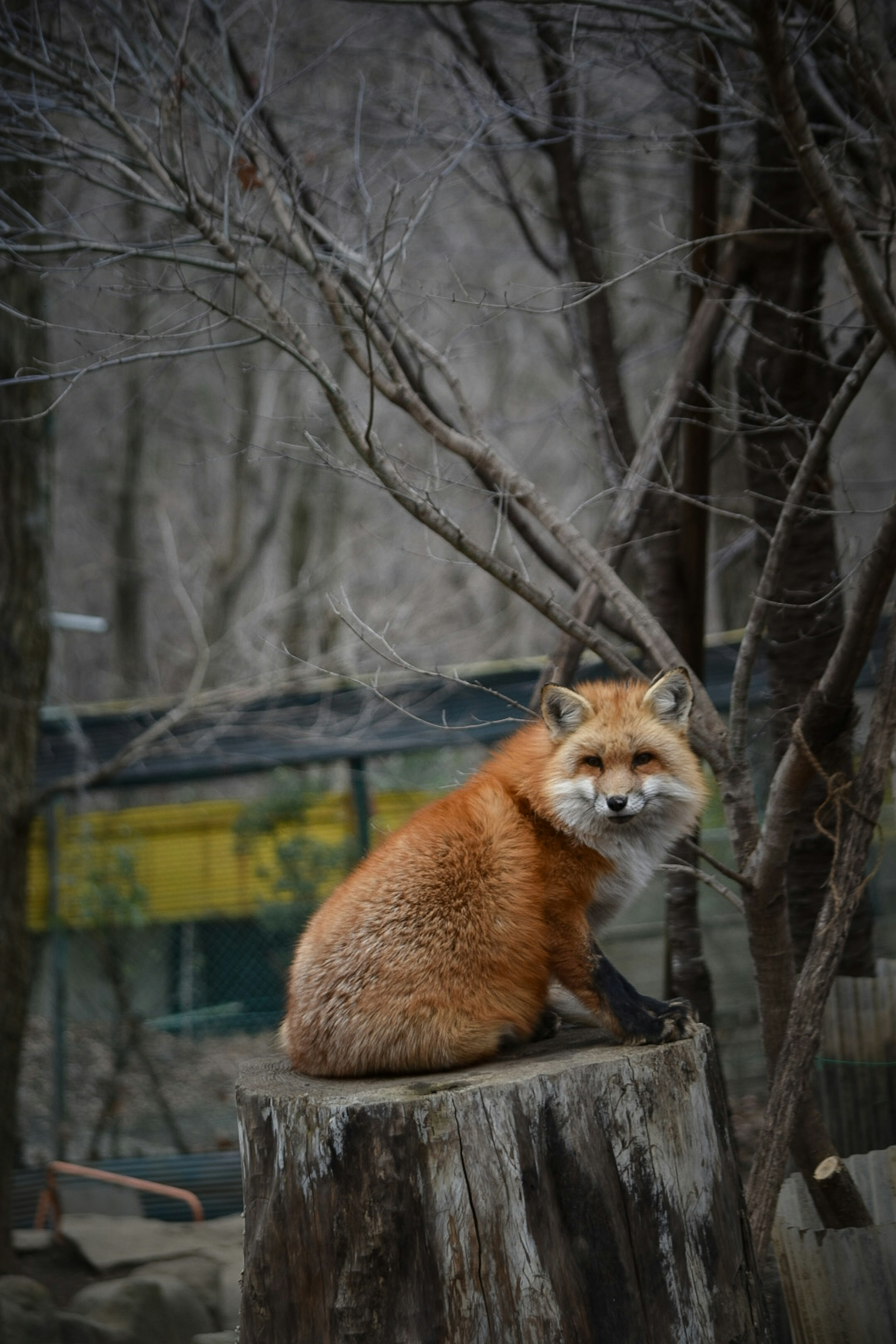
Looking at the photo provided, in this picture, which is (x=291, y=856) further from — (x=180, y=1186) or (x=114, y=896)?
(x=180, y=1186)

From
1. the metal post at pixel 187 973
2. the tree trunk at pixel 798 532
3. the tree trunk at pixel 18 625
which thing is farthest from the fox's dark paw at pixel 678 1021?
the metal post at pixel 187 973

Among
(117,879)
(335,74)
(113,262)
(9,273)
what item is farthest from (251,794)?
(113,262)

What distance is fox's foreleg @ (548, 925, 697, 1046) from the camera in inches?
126

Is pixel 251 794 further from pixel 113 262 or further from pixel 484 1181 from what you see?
pixel 484 1181

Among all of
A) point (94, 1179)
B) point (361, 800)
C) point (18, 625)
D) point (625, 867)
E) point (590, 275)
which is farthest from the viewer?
point (361, 800)

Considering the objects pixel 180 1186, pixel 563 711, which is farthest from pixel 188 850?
pixel 563 711

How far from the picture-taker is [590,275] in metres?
5.72

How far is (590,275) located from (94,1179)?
6763 mm

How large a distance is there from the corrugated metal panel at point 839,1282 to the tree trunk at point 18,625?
4.95 m

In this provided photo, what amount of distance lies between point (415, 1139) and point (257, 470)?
17.5 m

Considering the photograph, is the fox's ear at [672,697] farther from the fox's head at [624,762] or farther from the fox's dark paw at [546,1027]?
the fox's dark paw at [546,1027]

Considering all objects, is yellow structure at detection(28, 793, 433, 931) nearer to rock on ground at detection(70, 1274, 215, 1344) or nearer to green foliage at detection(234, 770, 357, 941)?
green foliage at detection(234, 770, 357, 941)

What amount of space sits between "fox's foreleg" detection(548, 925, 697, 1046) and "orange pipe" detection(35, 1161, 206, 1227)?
5131mm

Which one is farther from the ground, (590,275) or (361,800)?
(590,275)
